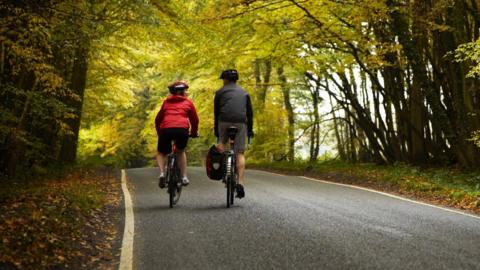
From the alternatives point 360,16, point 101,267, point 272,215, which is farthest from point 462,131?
point 101,267

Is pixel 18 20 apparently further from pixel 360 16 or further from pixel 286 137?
pixel 286 137

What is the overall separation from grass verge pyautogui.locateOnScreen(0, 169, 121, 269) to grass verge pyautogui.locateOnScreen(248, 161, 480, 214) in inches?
253

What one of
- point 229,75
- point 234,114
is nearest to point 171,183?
point 234,114

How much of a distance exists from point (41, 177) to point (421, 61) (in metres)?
10.7

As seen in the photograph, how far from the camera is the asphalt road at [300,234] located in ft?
A: 17.4

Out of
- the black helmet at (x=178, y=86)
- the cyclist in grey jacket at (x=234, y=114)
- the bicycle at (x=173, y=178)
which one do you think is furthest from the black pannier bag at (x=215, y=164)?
the black helmet at (x=178, y=86)

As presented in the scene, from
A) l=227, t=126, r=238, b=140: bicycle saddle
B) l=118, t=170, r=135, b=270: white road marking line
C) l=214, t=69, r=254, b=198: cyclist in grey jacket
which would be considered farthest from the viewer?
l=214, t=69, r=254, b=198: cyclist in grey jacket

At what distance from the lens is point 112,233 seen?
7.03 m

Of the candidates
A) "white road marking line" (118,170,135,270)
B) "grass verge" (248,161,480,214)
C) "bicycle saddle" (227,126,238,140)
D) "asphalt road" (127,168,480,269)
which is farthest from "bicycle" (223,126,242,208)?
"grass verge" (248,161,480,214)

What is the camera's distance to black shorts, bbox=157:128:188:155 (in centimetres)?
892

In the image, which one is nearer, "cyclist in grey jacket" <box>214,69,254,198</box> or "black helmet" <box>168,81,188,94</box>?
"cyclist in grey jacket" <box>214,69,254,198</box>

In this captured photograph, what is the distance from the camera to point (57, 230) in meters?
6.62

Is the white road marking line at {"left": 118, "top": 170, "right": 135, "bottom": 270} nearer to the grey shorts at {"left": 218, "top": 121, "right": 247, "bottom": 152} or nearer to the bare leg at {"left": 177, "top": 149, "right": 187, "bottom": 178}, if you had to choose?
the bare leg at {"left": 177, "top": 149, "right": 187, "bottom": 178}

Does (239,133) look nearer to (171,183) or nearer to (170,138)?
(170,138)
